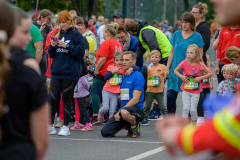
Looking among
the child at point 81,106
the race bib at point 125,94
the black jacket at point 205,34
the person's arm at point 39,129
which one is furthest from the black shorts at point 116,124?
the person's arm at point 39,129

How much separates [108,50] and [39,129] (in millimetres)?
6467

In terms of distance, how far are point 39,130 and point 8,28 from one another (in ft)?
1.89

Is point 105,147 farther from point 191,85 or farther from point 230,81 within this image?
point 230,81

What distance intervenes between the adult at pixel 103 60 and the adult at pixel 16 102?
645 cm

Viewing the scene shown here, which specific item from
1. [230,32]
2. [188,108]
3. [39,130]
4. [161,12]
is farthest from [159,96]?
[161,12]

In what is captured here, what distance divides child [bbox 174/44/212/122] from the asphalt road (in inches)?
29.5

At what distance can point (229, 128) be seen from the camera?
6.16ft

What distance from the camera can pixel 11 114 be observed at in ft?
8.09

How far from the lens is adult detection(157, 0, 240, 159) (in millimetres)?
1866

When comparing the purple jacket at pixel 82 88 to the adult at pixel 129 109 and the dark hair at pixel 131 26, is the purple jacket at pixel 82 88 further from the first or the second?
the dark hair at pixel 131 26

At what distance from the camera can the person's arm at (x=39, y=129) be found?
2.60 meters

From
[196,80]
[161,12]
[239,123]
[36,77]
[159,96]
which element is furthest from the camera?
[161,12]

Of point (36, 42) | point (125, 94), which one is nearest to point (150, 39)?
point (125, 94)

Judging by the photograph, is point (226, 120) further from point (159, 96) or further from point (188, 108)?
point (159, 96)
